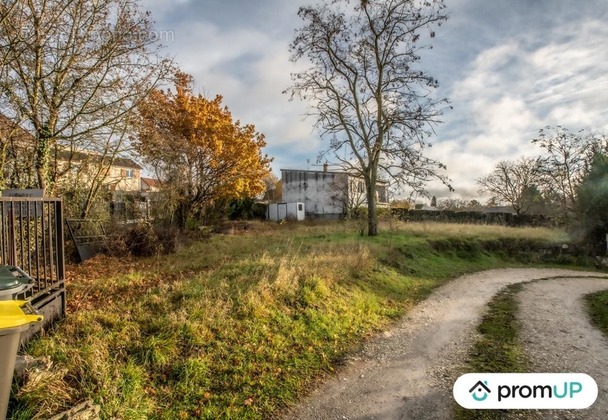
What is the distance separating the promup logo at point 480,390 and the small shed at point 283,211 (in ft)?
96.1

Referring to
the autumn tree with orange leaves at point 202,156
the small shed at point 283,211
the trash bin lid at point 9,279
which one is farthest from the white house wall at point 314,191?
the trash bin lid at point 9,279

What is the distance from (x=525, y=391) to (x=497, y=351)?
113 cm

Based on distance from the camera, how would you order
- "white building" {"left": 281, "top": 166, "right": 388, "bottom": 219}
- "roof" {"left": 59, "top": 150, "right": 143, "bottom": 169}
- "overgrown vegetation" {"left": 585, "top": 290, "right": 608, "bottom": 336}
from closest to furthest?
1. "overgrown vegetation" {"left": 585, "top": 290, "right": 608, "bottom": 336}
2. "roof" {"left": 59, "top": 150, "right": 143, "bottom": 169}
3. "white building" {"left": 281, "top": 166, "right": 388, "bottom": 219}

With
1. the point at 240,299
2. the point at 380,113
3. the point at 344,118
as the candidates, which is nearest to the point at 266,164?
the point at 344,118

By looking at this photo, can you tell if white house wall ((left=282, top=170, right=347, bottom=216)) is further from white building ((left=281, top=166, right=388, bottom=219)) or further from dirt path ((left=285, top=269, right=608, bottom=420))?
dirt path ((left=285, top=269, right=608, bottom=420))

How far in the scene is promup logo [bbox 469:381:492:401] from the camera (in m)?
3.78

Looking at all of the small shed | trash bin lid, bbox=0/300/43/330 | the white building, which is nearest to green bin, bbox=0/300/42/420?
trash bin lid, bbox=0/300/43/330

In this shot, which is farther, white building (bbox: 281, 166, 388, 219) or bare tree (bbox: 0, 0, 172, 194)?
white building (bbox: 281, 166, 388, 219)


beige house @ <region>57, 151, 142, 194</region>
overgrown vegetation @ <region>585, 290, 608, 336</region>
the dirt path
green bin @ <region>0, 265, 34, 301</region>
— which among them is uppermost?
beige house @ <region>57, 151, 142, 194</region>

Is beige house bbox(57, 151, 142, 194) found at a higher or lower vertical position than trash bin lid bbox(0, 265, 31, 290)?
higher

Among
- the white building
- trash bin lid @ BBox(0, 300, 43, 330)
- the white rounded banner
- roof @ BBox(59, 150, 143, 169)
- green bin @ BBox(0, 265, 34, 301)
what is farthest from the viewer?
the white building

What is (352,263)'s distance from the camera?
8.70 meters

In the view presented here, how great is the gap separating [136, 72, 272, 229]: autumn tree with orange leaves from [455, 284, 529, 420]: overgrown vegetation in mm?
12577

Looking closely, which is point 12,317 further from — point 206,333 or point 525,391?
point 525,391
